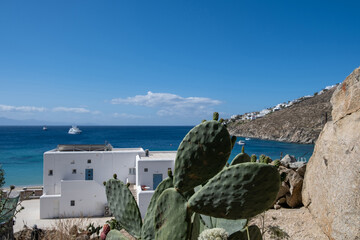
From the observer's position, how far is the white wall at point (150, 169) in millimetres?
19109

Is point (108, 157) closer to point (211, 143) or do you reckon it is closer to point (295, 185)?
point (295, 185)

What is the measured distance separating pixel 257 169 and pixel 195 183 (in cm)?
44

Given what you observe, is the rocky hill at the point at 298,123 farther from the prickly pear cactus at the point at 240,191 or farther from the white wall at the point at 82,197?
the prickly pear cactus at the point at 240,191

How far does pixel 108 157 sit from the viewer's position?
21.7 meters

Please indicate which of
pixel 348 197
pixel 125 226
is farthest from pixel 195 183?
pixel 348 197

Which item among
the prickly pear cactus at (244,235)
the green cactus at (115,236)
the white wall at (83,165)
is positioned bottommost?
the white wall at (83,165)

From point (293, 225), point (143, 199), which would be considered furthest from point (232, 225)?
point (143, 199)

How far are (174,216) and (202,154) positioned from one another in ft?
1.50

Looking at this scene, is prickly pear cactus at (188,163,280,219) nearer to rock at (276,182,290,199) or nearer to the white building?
rock at (276,182,290,199)

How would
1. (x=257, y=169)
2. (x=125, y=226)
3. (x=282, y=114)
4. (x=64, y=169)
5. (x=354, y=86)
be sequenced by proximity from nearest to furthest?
(x=257, y=169), (x=125, y=226), (x=354, y=86), (x=64, y=169), (x=282, y=114)

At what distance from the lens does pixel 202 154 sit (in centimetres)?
190

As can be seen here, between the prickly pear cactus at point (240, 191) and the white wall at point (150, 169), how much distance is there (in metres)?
17.4

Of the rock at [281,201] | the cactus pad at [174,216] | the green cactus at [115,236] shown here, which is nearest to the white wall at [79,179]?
the rock at [281,201]

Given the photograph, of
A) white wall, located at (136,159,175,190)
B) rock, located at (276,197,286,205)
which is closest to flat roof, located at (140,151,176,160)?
white wall, located at (136,159,175,190)
